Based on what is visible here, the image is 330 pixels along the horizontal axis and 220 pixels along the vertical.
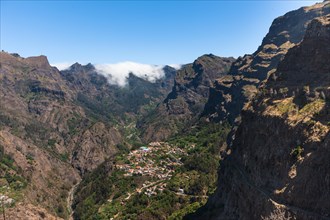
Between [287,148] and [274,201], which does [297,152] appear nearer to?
[287,148]

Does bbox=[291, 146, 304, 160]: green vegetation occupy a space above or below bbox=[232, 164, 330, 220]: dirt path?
above

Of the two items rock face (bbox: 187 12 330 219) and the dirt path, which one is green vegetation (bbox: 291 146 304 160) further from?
the dirt path

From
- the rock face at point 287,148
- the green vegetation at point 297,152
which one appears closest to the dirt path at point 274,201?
the rock face at point 287,148

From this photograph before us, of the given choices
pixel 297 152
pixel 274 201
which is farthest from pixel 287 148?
pixel 274 201

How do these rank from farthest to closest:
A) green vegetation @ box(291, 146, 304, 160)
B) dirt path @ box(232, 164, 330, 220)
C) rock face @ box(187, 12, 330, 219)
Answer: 1. green vegetation @ box(291, 146, 304, 160)
2. rock face @ box(187, 12, 330, 219)
3. dirt path @ box(232, 164, 330, 220)

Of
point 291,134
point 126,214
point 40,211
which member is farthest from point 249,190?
point 126,214

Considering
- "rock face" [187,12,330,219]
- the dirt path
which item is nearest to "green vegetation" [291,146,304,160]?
"rock face" [187,12,330,219]

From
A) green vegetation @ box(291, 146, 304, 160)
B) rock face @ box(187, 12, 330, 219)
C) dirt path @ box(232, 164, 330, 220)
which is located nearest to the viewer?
dirt path @ box(232, 164, 330, 220)

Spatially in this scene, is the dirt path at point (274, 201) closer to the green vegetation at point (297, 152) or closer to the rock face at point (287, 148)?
the rock face at point (287, 148)
